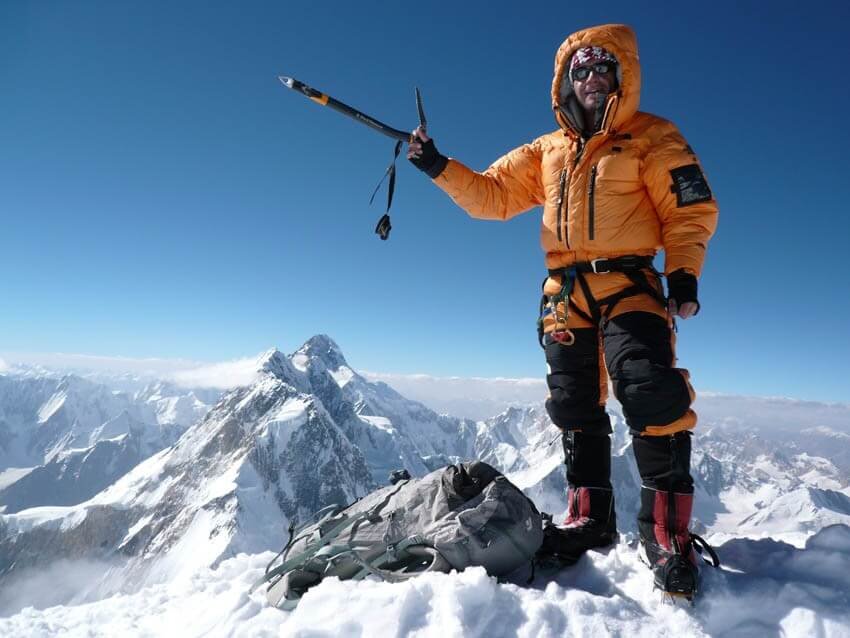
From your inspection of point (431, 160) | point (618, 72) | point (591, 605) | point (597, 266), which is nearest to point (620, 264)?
point (597, 266)

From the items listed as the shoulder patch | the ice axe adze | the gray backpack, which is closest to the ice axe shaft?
the ice axe adze

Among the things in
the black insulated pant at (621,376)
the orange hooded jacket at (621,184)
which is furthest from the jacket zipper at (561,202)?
the black insulated pant at (621,376)

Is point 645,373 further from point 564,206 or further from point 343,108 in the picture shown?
point 343,108

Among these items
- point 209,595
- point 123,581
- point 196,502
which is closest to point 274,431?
point 196,502

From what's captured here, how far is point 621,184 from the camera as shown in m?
4.61

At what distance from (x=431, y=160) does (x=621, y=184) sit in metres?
2.17

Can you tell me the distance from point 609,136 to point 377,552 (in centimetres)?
447

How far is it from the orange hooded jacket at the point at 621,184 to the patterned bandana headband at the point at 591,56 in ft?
0.19

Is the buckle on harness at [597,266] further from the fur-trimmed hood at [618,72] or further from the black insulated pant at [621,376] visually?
the fur-trimmed hood at [618,72]

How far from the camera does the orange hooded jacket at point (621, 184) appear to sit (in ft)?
14.4

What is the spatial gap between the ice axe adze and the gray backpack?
3.13m

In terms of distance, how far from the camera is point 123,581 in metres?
152

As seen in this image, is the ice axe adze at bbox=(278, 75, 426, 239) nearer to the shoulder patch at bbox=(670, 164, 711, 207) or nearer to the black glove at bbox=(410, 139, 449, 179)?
the black glove at bbox=(410, 139, 449, 179)

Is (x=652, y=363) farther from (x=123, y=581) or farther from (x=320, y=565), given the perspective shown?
(x=123, y=581)
